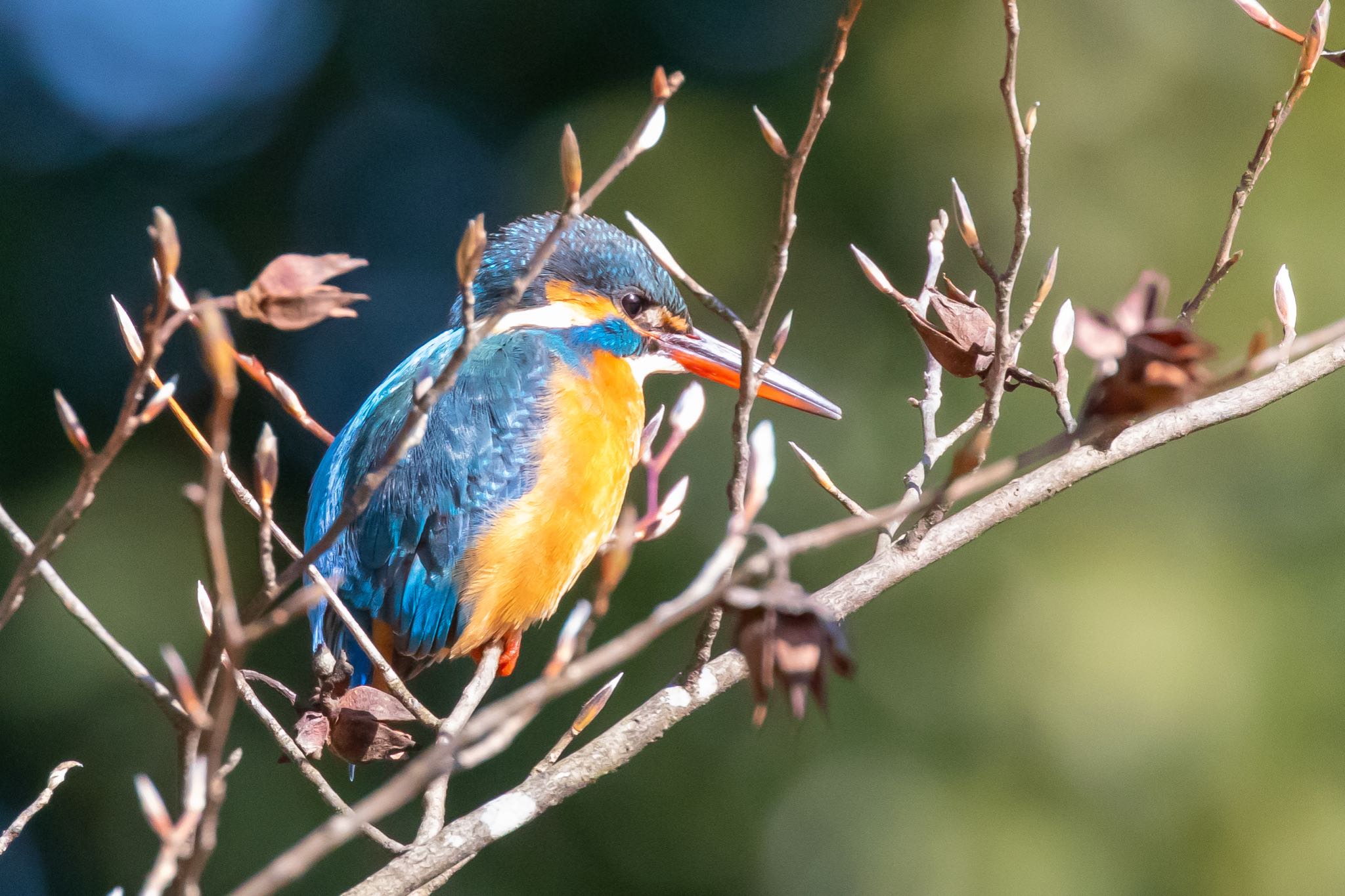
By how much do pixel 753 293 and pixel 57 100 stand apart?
2.88 metres

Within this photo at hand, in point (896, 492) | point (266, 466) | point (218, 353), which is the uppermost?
point (218, 353)

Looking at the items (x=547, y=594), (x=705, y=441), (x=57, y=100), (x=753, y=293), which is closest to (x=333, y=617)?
(x=547, y=594)

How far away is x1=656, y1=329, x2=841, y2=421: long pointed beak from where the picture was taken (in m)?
2.22

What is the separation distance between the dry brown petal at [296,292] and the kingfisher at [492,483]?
1066 millimetres

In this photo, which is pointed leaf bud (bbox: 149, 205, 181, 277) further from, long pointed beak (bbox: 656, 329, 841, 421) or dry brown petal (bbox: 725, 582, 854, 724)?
long pointed beak (bbox: 656, 329, 841, 421)

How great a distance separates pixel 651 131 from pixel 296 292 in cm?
28

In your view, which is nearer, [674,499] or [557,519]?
[674,499]

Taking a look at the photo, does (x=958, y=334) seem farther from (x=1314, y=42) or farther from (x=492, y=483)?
(x=492, y=483)

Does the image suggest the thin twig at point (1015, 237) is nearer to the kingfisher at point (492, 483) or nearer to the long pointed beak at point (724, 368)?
the kingfisher at point (492, 483)

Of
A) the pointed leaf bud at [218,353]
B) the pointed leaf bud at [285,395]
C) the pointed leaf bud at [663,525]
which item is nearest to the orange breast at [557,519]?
the pointed leaf bud at [663,525]

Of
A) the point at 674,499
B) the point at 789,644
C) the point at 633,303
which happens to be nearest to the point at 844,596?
the point at 674,499

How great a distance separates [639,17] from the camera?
3.96 m

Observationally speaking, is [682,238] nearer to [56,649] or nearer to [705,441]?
[705,441]

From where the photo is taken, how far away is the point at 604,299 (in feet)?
7.59
